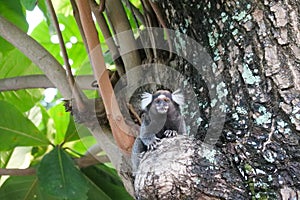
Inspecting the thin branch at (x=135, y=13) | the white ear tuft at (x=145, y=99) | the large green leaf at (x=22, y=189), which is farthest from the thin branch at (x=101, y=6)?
the large green leaf at (x=22, y=189)

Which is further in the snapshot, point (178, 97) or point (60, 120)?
point (60, 120)

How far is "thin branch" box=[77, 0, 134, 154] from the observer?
4.12 ft

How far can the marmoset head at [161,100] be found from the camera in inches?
52.7

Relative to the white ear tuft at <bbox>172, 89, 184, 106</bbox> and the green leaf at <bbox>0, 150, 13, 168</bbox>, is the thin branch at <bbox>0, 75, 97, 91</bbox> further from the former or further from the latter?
the green leaf at <bbox>0, 150, 13, 168</bbox>

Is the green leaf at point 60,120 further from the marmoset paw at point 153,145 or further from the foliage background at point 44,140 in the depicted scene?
the marmoset paw at point 153,145

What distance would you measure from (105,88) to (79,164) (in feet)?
2.22

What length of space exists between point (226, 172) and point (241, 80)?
0.20 metres

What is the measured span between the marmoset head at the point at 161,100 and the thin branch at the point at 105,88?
0.12 m

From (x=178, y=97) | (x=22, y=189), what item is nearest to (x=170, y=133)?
(x=178, y=97)

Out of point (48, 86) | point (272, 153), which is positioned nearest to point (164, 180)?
point (272, 153)

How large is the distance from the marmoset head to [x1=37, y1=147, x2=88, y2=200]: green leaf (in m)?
0.41

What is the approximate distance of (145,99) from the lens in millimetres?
1438

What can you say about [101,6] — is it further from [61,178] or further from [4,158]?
[4,158]

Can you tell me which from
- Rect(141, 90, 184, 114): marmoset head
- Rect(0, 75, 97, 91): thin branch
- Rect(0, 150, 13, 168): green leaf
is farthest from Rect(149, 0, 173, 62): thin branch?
Rect(0, 150, 13, 168): green leaf
